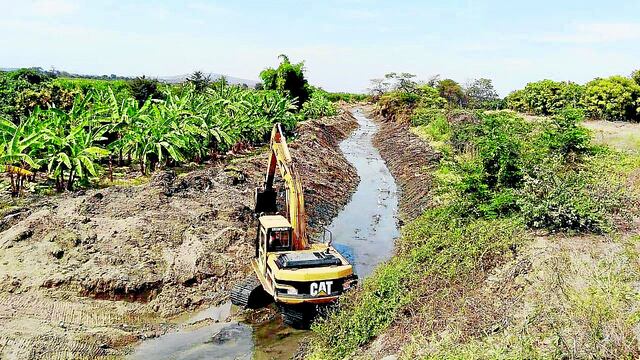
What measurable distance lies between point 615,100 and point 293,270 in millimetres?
34020

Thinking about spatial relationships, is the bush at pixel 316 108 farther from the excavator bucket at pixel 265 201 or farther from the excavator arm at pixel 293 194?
the excavator arm at pixel 293 194

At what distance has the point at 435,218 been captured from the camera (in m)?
16.5

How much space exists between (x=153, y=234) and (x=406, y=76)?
247ft

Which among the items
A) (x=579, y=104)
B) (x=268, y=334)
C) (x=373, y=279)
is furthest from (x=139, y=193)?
(x=579, y=104)

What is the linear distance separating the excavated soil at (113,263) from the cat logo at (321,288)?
3792mm

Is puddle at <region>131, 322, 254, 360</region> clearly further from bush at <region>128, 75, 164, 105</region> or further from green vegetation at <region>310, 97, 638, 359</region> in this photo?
bush at <region>128, 75, 164, 105</region>

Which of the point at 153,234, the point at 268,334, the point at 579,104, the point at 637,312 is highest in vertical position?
the point at 579,104

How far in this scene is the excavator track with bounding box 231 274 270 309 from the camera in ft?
43.9

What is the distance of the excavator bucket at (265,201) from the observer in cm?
1609

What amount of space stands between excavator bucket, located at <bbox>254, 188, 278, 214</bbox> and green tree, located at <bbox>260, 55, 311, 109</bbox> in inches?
1428

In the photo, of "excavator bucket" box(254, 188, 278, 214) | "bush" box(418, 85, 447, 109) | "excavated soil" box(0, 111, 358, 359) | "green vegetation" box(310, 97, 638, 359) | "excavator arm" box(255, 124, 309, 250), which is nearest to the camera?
"green vegetation" box(310, 97, 638, 359)

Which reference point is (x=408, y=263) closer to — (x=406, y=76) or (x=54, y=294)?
(x=54, y=294)

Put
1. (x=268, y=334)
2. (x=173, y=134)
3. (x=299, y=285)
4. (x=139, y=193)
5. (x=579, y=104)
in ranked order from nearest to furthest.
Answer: (x=299, y=285) → (x=268, y=334) → (x=139, y=193) → (x=173, y=134) → (x=579, y=104)

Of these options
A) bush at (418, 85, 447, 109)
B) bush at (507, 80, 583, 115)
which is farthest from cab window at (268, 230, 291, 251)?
bush at (418, 85, 447, 109)
